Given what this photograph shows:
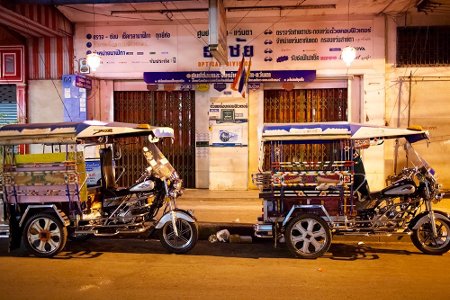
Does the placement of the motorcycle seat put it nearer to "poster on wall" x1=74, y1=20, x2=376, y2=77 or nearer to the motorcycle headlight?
the motorcycle headlight

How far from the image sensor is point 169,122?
13070mm

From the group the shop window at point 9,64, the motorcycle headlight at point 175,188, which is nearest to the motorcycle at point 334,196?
the motorcycle headlight at point 175,188

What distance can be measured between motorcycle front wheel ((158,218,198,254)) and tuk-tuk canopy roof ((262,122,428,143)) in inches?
70.8

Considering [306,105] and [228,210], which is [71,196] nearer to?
[228,210]

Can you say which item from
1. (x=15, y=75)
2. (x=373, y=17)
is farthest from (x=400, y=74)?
(x=15, y=75)

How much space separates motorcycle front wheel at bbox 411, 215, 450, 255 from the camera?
6977 mm

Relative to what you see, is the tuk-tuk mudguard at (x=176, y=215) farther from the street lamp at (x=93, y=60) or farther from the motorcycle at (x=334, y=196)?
the street lamp at (x=93, y=60)

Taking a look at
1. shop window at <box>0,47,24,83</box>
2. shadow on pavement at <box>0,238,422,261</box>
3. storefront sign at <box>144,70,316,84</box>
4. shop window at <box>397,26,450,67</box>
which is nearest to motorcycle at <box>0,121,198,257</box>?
shadow on pavement at <box>0,238,422,261</box>

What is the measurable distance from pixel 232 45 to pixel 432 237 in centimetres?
729

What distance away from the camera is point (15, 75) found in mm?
12734

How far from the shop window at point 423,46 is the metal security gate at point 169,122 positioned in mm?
5629

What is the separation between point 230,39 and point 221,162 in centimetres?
323

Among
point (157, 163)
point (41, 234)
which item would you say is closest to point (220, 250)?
point (157, 163)

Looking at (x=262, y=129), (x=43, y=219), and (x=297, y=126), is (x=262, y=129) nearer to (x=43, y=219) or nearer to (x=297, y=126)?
(x=297, y=126)
